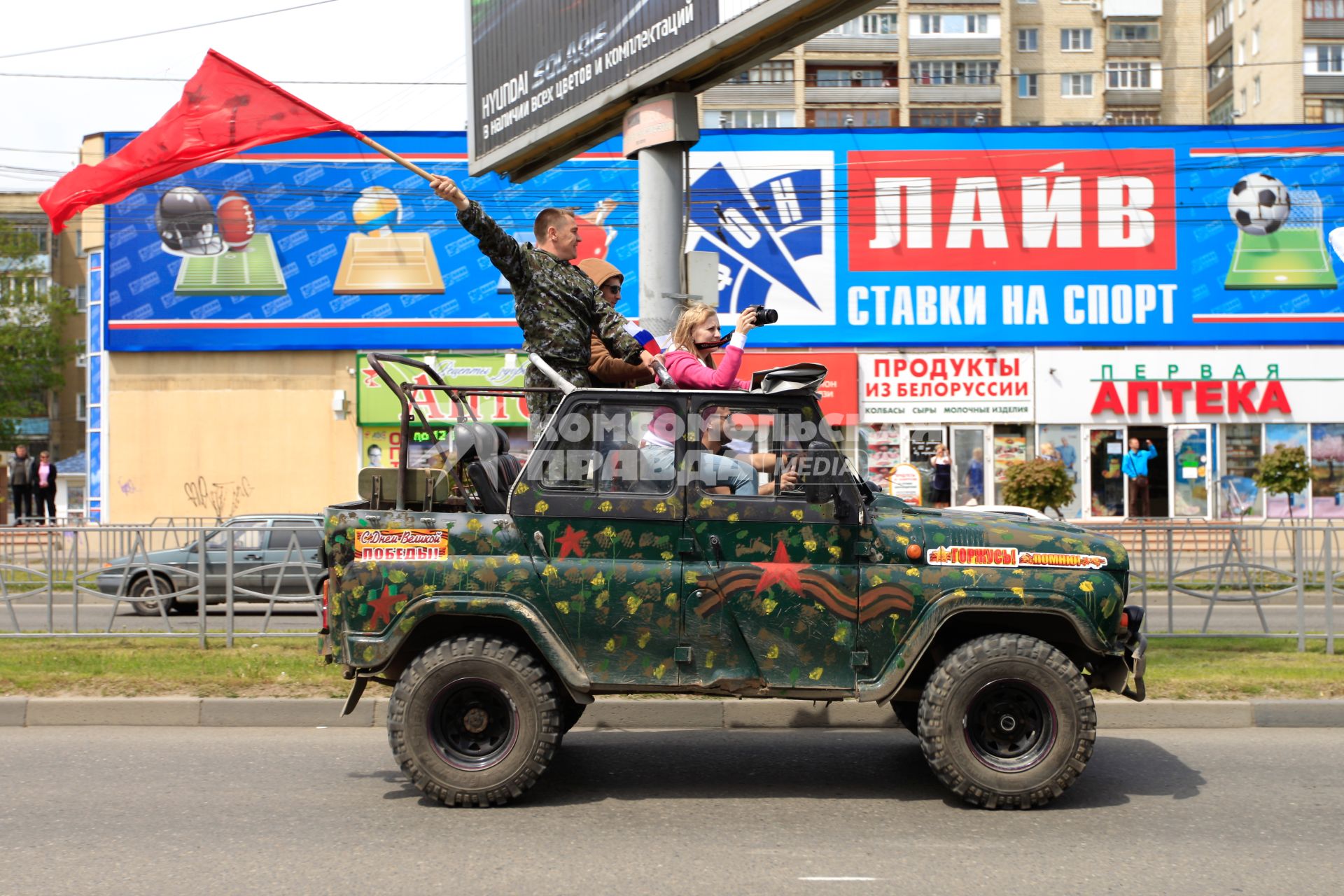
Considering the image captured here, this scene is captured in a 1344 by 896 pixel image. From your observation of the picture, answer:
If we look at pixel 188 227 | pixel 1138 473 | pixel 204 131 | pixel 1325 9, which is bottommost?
pixel 1138 473

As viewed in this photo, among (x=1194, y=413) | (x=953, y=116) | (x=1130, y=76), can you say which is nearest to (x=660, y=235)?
(x=1194, y=413)

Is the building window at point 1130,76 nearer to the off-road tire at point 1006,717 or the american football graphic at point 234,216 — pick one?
the american football graphic at point 234,216

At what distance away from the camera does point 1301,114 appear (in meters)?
58.1

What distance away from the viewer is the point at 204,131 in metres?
8.84

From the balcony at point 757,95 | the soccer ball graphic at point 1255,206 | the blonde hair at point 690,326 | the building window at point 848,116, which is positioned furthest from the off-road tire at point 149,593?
the building window at point 848,116

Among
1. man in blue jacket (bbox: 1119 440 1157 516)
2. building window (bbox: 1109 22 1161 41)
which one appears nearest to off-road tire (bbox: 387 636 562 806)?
man in blue jacket (bbox: 1119 440 1157 516)

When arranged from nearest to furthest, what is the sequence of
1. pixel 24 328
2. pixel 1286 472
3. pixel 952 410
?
1. pixel 1286 472
2. pixel 952 410
3. pixel 24 328

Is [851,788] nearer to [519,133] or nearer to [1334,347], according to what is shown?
[519,133]

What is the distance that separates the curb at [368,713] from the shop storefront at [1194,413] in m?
19.9

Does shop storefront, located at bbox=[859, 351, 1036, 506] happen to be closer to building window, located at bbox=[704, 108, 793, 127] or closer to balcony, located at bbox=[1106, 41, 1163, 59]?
building window, located at bbox=[704, 108, 793, 127]

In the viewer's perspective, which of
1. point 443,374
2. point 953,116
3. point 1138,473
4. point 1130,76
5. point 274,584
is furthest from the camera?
point 1130,76

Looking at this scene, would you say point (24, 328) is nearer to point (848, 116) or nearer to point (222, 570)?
point (848, 116)

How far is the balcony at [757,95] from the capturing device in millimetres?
59562

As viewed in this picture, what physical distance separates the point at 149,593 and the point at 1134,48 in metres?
69.2
